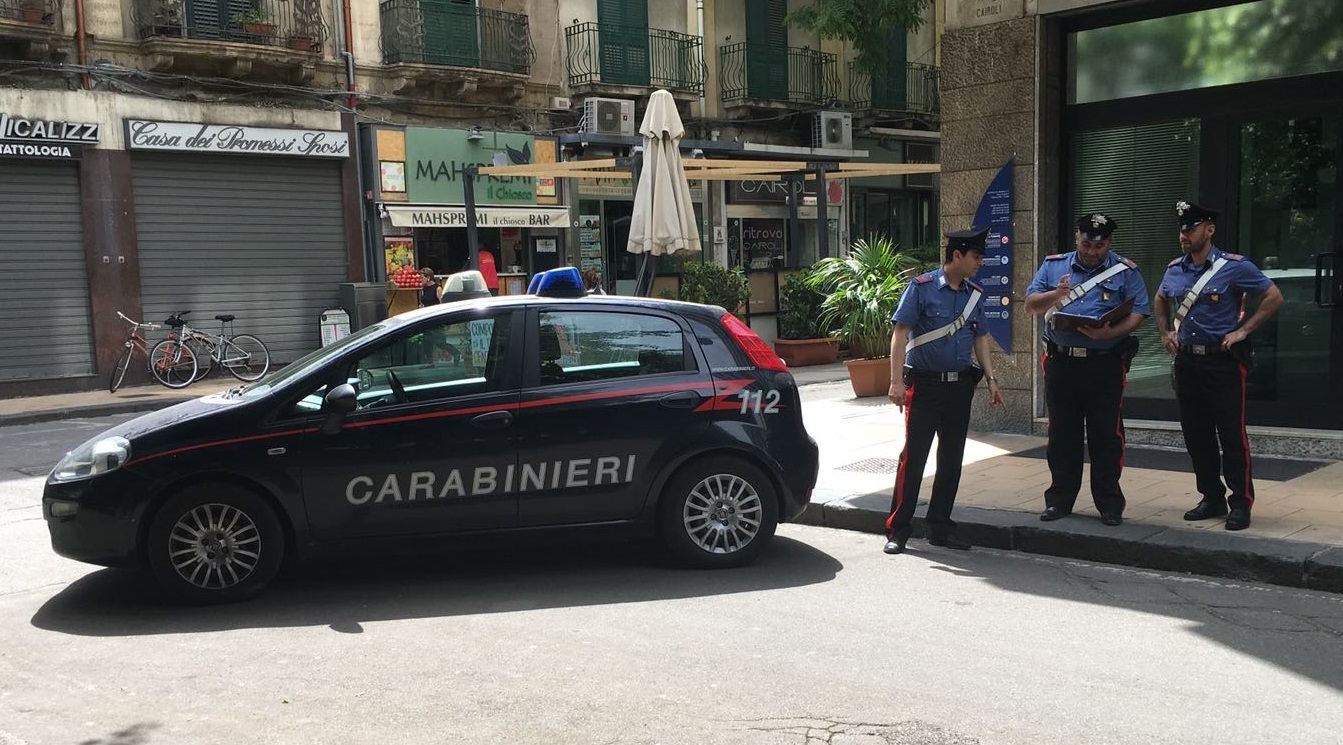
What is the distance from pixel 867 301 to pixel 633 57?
11.2m

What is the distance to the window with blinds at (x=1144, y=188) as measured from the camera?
9148mm

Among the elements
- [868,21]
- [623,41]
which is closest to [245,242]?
[623,41]

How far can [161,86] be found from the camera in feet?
57.1

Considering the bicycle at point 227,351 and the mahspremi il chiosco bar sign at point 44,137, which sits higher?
the mahspremi il chiosco bar sign at point 44,137

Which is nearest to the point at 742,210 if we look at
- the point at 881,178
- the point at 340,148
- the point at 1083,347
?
the point at 881,178

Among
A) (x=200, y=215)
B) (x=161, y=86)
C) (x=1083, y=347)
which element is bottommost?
(x=1083, y=347)

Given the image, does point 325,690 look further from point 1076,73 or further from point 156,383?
point 156,383

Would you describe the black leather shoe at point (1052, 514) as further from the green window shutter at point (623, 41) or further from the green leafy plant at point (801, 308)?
the green window shutter at point (623, 41)

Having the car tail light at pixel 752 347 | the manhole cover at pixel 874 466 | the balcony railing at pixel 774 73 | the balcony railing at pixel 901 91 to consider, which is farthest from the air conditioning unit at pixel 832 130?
the car tail light at pixel 752 347

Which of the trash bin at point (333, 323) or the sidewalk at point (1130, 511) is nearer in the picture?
the sidewalk at point (1130, 511)

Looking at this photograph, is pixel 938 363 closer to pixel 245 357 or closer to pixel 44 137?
pixel 245 357

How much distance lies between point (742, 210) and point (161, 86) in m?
11.5

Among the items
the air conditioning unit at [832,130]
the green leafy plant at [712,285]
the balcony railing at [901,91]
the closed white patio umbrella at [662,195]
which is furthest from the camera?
the balcony railing at [901,91]

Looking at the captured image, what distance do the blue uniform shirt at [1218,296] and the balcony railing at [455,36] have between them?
1553cm
